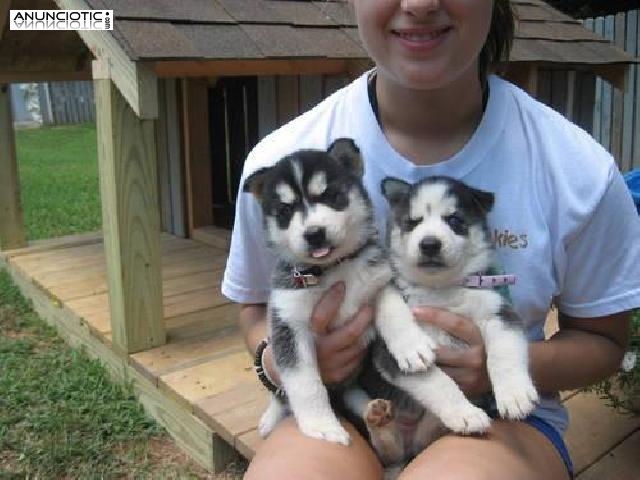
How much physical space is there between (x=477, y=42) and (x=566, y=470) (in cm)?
128

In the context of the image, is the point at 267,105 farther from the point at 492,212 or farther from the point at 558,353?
the point at 558,353

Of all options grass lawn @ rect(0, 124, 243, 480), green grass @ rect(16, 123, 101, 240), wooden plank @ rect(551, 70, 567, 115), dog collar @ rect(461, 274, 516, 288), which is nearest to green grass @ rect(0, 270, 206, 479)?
grass lawn @ rect(0, 124, 243, 480)

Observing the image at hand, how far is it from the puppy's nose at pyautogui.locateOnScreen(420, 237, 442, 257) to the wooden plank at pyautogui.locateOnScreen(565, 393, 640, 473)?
4.94ft

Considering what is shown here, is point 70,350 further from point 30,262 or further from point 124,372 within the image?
point 30,262

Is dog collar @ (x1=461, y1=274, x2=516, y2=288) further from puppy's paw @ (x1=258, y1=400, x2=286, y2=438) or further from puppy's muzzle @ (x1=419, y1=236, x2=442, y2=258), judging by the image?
puppy's paw @ (x1=258, y1=400, x2=286, y2=438)

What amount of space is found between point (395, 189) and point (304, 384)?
616 mm

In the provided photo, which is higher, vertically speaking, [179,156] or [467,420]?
[179,156]

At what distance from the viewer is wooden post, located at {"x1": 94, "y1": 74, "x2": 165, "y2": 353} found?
4.11 meters

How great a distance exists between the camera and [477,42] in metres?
2.18

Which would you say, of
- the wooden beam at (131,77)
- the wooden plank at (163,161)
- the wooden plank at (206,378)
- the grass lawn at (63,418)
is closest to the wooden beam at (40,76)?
the wooden plank at (163,161)

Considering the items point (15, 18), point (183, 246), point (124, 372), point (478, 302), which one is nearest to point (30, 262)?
point (183, 246)

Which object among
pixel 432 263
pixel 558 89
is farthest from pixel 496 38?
pixel 558 89

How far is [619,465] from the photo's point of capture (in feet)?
10.4

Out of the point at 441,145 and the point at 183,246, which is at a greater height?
the point at 441,145
